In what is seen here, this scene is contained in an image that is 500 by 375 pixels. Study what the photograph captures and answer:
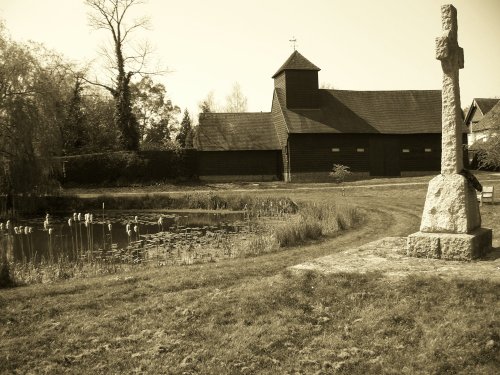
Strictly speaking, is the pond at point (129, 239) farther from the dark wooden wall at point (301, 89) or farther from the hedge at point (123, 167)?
the dark wooden wall at point (301, 89)

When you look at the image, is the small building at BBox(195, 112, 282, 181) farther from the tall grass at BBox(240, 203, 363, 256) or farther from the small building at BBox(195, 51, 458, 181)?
the tall grass at BBox(240, 203, 363, 256)

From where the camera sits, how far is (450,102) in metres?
8.16

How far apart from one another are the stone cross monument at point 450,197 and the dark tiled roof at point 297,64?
1108 inches

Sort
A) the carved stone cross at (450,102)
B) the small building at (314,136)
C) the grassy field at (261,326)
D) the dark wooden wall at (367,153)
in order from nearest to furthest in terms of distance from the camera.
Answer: the grassy field at (261,326) < the carved stone cross at (450,102) < the dark wooden wall at (367,153) < the small building at (314,136)

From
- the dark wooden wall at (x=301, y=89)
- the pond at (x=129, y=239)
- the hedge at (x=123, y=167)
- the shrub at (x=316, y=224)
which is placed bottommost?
the pond at (x=129, y=239)

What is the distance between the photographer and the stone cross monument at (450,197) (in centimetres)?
780

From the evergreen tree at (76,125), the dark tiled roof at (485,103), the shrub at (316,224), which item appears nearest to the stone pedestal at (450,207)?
the shrub at (316,224)

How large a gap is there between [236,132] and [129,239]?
80.3ft

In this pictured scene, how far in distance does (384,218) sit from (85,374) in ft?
41.5

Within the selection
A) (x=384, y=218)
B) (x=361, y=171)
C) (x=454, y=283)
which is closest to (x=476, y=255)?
(x=454, y=283)

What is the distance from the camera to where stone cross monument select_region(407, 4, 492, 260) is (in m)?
7.80

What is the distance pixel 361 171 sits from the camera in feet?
118

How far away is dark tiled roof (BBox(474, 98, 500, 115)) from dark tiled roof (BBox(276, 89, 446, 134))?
678 inches

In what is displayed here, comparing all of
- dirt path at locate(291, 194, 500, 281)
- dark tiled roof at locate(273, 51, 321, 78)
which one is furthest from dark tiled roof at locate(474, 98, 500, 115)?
dirt path at locate(291, 194, 500, 281)
